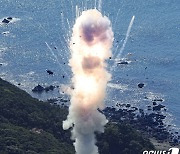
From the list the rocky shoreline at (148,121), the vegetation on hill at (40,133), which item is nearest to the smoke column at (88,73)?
the vegetation on hill at (40,133)

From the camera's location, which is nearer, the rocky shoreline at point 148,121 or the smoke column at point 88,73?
the smoke column at point 88,73

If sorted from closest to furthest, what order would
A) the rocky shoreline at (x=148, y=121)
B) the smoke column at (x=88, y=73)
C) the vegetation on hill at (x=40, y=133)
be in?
the smoke column at (x=88, y=73) → the vegetation on hill at (x=40, y=133) → the rocky shoreline at (x=148, y=121)

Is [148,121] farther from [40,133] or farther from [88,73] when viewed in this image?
[88,73]

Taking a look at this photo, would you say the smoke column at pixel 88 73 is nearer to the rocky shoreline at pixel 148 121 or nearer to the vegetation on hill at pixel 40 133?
the vegetation on hill at pixel 40 133

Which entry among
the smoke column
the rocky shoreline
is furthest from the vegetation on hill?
the smoke column

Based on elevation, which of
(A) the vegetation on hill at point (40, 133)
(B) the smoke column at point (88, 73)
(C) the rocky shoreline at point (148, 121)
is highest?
(C) the rocky shoreline at point (148, 121)

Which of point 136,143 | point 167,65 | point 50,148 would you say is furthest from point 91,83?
point 167,65
